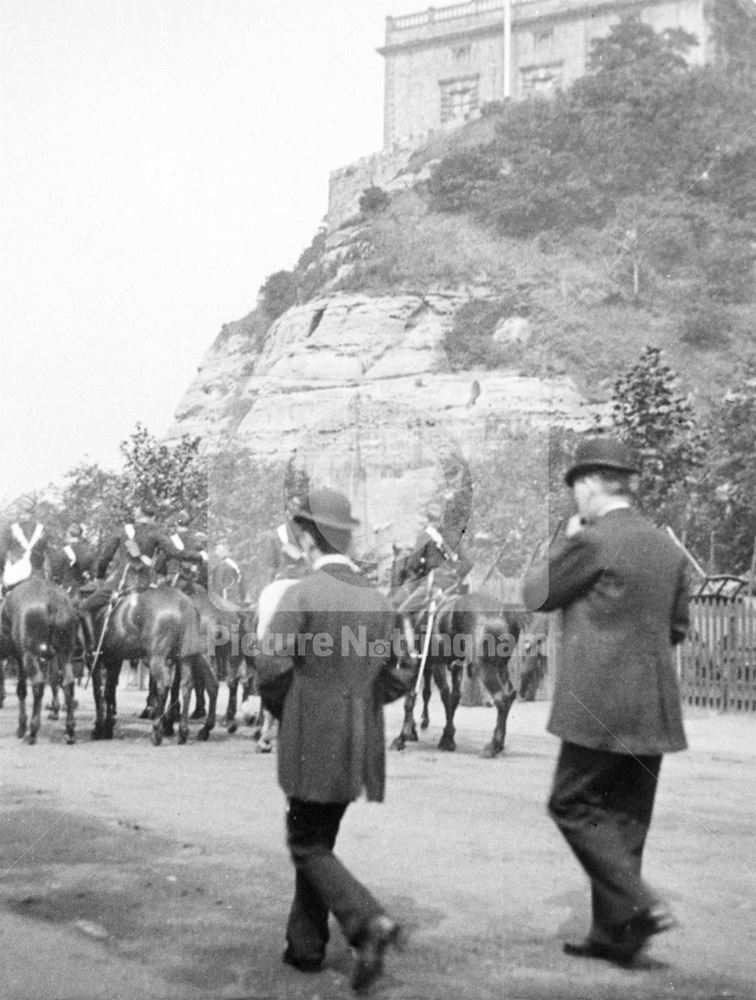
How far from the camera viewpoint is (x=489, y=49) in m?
81.7

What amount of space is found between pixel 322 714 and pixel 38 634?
26.6 ft

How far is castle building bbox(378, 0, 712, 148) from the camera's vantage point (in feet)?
259

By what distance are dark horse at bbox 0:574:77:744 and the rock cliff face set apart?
2321 cm

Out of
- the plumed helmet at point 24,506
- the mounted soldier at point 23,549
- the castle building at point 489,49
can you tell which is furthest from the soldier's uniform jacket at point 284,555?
the castle building at point 489,49

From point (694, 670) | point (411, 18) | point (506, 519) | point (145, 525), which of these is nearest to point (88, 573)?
point (145, 525)

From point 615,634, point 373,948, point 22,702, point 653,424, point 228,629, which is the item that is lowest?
point 22,702

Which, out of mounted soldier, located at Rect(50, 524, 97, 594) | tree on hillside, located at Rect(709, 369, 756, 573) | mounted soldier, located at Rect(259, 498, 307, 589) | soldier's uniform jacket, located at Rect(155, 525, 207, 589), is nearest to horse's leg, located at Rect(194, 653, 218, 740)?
soldier's uniform jacket, located at Rect(155, 525, 207, 589)

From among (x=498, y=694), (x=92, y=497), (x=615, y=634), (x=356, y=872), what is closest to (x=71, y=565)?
(x=498, y=694)

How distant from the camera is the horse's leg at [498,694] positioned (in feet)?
41.8

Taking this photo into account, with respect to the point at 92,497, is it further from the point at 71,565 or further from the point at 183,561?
the point at 183,561

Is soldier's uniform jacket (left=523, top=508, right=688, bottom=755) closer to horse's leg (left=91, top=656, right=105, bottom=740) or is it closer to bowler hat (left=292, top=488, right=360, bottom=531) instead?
bowler hat (left=292, top=488, right=360, bottom=531)

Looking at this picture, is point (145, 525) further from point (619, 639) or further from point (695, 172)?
point (695, 172)

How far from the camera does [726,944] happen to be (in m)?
5.80

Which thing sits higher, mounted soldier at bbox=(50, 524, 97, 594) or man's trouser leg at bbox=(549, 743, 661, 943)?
mounted soldier at bbox=(50, 524, 97, 594)
